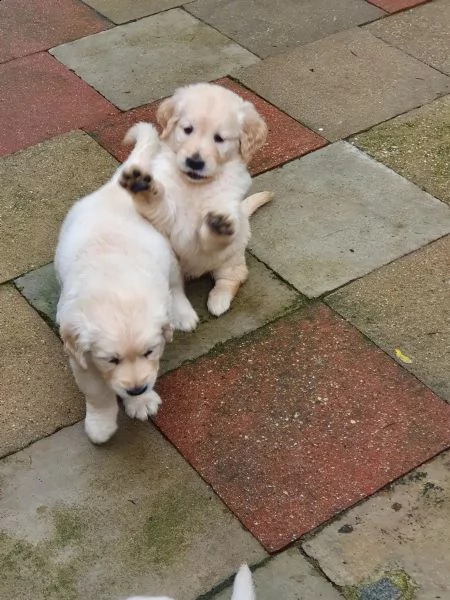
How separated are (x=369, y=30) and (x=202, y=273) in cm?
302

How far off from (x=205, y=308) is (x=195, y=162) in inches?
28.6

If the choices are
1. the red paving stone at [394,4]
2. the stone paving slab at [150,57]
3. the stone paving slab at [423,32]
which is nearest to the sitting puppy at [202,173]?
the stone paving slab at [150,57]

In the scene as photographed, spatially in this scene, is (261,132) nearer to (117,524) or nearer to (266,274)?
(266,274)

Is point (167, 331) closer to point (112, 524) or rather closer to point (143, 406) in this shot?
point (143, 406)

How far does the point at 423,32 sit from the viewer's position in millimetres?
6406

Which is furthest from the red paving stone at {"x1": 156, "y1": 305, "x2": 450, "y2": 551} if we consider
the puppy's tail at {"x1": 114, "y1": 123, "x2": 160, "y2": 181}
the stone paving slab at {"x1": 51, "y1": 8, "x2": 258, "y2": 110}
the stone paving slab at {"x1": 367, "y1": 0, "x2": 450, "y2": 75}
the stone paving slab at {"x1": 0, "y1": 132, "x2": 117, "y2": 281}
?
the stone paving slab at {"x1": 367, "y1": 0, "x2": 450, "y2": 75}

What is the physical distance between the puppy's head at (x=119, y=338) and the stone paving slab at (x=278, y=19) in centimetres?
354

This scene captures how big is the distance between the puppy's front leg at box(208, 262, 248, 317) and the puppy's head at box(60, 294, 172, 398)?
3.23ft

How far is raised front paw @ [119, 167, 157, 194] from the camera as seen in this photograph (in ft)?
12.4

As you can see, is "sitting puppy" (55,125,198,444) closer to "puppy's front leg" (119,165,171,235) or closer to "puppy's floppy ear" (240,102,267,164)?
"puppy's front leg" (119,165,171,235)

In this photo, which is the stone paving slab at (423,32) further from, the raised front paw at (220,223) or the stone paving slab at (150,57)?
the raised front paw at (220,223)

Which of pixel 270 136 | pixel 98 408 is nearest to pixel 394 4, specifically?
pixel 270 136

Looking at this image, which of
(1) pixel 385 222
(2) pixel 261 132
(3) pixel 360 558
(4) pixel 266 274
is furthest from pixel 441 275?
(3) pixel 360 558

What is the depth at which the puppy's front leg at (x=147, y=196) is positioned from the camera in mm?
3789
